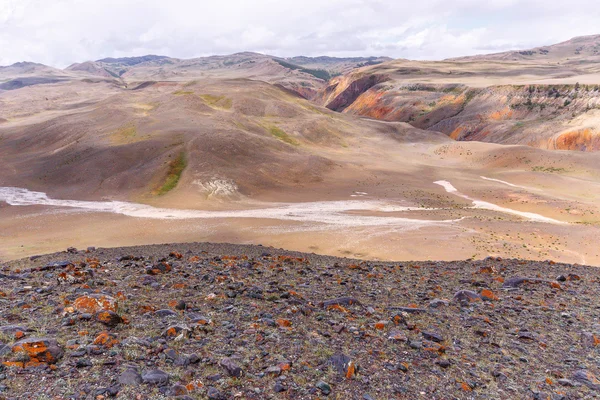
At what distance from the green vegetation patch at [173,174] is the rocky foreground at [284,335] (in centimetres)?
2828

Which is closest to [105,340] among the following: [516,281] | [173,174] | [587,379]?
[587,379]

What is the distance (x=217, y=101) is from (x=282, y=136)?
20182 millimetres

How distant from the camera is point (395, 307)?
1001cm

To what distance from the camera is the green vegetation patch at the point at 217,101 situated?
71.8 metres

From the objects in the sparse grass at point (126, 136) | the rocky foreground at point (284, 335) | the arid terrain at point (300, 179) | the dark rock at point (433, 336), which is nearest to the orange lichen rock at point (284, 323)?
the rocky foreground at point (284, 335)

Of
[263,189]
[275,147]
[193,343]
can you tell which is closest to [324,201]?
[263,189]

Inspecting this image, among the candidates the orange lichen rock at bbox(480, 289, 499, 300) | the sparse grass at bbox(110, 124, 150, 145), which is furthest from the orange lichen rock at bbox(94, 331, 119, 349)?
the sparse grass at bbox(110, 124, 150, 145)

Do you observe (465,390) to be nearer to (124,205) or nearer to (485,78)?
(124,205)

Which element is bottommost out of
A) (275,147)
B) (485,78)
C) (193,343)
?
(193,343)

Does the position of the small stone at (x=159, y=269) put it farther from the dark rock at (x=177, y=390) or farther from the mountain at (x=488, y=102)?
the mountain at (x=488, y=102)

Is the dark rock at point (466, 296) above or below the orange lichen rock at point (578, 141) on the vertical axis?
below

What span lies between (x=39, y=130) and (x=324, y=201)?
4951 centimetres

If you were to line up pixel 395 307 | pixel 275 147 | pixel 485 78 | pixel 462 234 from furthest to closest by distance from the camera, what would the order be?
pixel 485 78, pixel 275 147, pixel 462 234, pixel 395 307

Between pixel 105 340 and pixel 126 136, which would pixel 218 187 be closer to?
pixel 126 136
